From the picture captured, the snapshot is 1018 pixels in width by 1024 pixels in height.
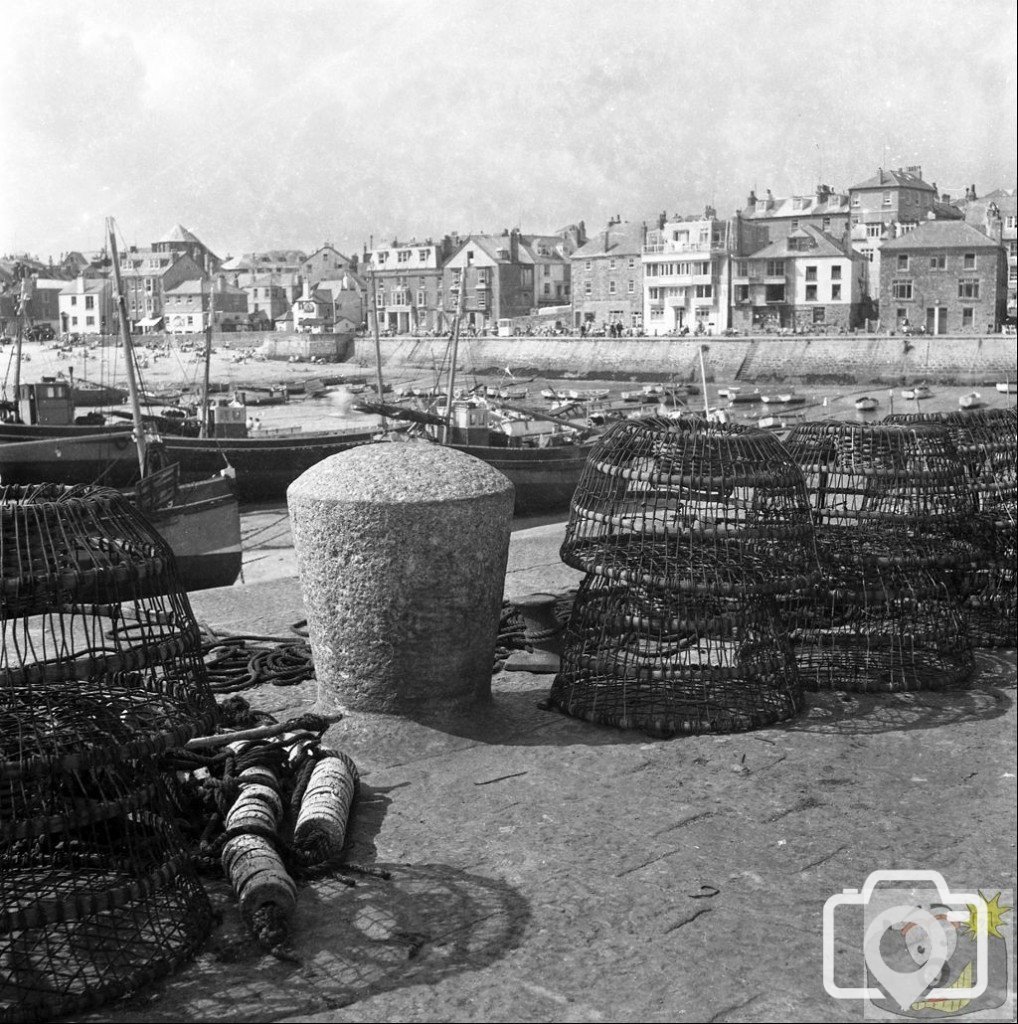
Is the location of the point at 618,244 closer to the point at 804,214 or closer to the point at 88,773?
the point at 804,214

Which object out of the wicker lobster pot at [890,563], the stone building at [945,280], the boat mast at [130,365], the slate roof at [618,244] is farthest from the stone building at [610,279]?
the wicker lobster pot at [890,563]

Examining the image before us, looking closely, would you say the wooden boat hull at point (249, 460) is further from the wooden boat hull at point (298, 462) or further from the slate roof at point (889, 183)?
the slate roof at point (889, 183)

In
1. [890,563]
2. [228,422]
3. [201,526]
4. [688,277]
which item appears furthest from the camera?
[688,277]

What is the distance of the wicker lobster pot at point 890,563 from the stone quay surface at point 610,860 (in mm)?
344

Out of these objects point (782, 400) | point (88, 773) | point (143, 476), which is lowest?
point (782, 400)

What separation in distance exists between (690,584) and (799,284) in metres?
86.5

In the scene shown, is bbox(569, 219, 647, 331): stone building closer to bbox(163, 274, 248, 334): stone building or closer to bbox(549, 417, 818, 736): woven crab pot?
bbox(163, 274, 248, 334): stone building

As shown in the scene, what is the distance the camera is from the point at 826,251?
287 ft

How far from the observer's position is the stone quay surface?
12.7ft

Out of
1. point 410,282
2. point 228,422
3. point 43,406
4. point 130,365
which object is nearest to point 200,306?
point 410,282

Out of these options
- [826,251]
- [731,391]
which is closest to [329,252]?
[826,251]

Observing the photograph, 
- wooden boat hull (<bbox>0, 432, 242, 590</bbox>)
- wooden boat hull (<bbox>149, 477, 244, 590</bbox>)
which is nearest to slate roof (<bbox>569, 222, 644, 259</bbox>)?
wooden boat hull (<bbox>0, 432, 242, 590</bbox>)

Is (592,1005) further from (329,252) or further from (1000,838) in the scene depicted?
(329,252)

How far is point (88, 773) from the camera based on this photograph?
4.48 m
